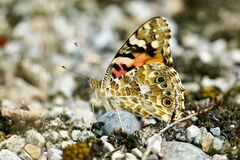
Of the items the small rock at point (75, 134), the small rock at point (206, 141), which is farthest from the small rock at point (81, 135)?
the small rock at point (206, 141)

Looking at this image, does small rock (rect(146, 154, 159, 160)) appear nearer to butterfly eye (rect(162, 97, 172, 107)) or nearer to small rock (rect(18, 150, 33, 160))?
butterfly eye (rect(162, 97, 172, 107))

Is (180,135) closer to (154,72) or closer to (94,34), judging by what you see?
(154,72)

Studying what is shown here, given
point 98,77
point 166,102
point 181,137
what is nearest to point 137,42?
point 166,102

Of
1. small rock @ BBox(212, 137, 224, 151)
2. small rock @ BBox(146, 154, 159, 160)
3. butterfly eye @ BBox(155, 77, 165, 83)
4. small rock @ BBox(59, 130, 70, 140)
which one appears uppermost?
butterfly eye @ BBox(155, 77, 165, 83)

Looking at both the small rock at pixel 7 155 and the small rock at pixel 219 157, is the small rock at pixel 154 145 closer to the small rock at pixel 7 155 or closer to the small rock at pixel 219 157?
the small rock at pixel 219 157

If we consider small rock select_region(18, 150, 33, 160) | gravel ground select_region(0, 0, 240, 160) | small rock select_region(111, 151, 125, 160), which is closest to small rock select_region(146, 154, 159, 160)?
gravel ground select_region(0, 0, 240, 160)

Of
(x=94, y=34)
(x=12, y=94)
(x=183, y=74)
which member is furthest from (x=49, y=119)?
(x=94, y=34)

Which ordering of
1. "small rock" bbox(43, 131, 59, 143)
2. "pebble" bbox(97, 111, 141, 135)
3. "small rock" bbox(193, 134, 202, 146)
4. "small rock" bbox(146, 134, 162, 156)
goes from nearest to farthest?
"small rock" bbox(146, 134, 162, 156) → "small rock" bbox(193, 134, 202, 146) → "small rock" bbox(43, 131, 59, 143) → "pebble" bbox(97, 111, 141, 135)
